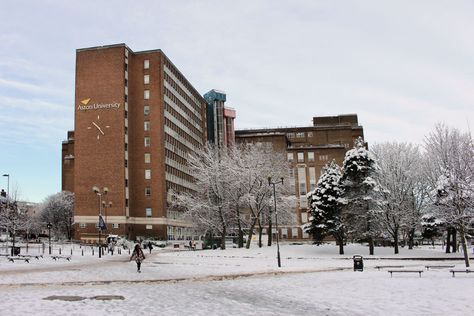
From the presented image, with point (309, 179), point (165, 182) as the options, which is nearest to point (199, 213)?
point (165, 182)

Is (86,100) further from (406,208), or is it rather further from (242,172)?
(406,208)

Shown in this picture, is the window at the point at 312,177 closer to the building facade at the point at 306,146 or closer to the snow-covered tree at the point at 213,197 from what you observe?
the building facade at the point at 306,146

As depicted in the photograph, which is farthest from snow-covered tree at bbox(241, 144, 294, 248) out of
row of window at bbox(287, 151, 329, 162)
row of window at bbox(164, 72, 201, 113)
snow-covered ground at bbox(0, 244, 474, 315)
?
row of window at bbox(287, 151, 329, 162)

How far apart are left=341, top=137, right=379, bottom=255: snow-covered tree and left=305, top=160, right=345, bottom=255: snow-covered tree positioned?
1373mm

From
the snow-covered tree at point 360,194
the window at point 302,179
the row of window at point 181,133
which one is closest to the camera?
the snow-covered tree at point 360,194

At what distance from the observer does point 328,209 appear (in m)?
55.0

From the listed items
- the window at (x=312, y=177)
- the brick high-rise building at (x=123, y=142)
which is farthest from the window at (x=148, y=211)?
the window at (x=312, y=177)

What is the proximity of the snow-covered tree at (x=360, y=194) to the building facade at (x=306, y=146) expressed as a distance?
5496 centimetres

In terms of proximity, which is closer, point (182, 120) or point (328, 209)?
point (328, 209)

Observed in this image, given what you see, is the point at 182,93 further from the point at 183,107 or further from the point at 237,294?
the point at 237,294

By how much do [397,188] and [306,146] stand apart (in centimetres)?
7147

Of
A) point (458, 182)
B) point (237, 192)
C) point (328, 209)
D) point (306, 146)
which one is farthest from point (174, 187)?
point (458, 182)

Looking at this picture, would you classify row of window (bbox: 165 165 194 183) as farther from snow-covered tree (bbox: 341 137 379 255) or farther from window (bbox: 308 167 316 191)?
snow-covered tree (bbox: 341 137 379 255)

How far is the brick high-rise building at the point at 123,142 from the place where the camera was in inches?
3589
